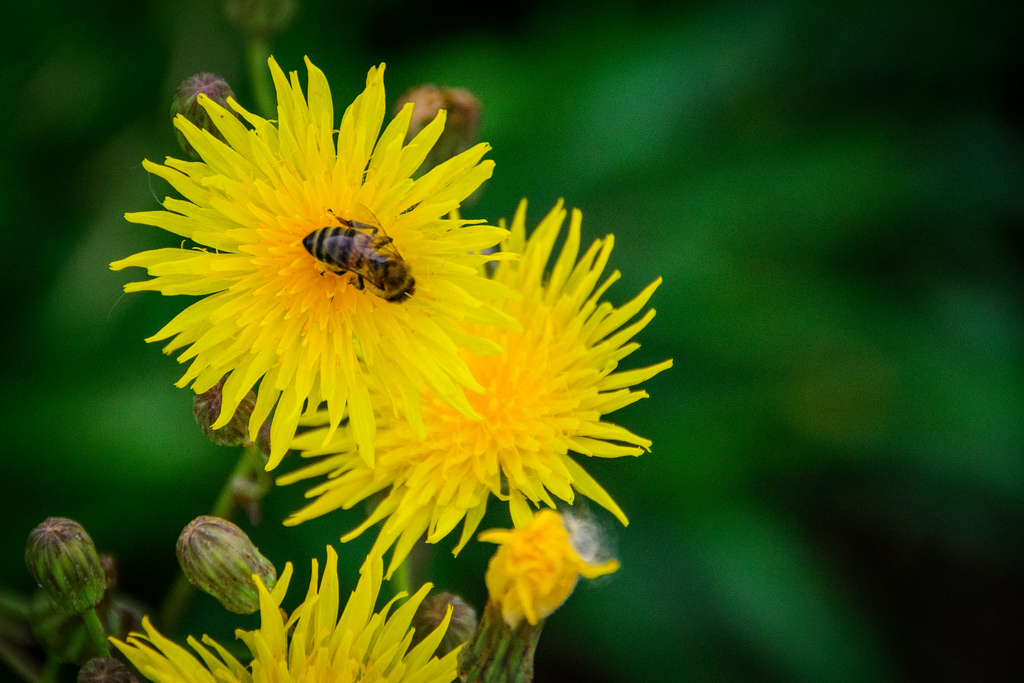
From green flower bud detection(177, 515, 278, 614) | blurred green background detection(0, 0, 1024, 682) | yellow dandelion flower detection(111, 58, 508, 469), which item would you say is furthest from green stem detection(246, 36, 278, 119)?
green flower bud detection(177, 515, 278, 614)

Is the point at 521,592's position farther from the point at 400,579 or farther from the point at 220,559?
the point at 220,559

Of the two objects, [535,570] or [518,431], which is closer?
[535,570]

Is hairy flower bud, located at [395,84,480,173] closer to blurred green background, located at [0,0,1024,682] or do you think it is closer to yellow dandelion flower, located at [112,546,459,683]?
blurred green background, located at [0,0,1024,682]

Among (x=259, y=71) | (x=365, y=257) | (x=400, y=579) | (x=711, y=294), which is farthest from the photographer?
(x=711, y=294)

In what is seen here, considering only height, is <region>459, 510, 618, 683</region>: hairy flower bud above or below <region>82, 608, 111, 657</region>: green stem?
above

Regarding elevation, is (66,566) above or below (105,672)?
above

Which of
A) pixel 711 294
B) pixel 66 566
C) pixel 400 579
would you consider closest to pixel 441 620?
pixel 400 579

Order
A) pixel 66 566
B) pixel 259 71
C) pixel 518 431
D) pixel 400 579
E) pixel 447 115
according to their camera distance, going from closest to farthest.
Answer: pixel 66 566 < pixel 518 431 < pixel 400 579 < pixel 447 115 < pixel 259 71
